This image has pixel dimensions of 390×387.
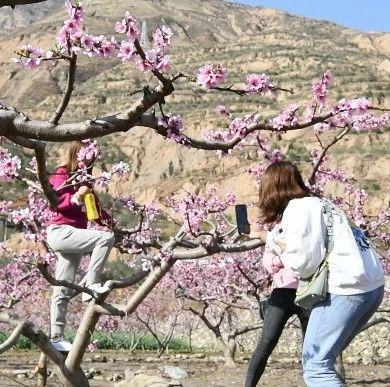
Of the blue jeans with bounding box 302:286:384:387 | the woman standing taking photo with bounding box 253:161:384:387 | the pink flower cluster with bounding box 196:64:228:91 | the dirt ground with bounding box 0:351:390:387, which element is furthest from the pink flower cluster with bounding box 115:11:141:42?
the dirt ground with bounding box 0:351:390:387

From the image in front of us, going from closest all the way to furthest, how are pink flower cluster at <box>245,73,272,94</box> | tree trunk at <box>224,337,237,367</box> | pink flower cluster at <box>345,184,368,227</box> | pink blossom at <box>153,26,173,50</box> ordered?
1. pink blossom at <box>153,26,173,50</box>
2. pink flower cluster at <box>245,73,272,94</box>
3. pink flower cluster at <box>345,184,368,227</box>
4. tree trunk at <box>224,337,237,367</box>

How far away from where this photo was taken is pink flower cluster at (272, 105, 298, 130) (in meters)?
4.53

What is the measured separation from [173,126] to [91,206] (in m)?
1.20

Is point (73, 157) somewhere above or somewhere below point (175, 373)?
above

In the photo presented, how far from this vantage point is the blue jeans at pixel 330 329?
3.41m

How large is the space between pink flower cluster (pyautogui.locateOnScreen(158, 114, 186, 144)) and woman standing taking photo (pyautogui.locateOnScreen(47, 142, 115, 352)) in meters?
1.18

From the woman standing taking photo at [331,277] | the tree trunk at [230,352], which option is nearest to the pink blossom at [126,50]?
the woman standing taking photo at [331,277]

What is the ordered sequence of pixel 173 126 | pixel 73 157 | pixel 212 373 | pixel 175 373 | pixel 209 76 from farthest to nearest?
pixel 212 373, pixel 175 373, pixel 73 157, pixel 173 126, pixel 209 76

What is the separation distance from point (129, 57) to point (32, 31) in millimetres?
94828

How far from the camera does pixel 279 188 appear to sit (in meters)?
3.83

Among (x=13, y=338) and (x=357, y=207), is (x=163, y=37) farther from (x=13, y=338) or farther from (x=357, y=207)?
(x=357, y=207)

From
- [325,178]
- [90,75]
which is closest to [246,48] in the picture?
[90,75]

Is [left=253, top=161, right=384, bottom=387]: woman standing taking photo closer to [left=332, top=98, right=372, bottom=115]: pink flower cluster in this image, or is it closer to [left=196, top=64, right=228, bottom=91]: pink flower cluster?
[left=196, top=64, right=228, bottom=91]: pink flower cluster

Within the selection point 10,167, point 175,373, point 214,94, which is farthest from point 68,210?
point 214,94
